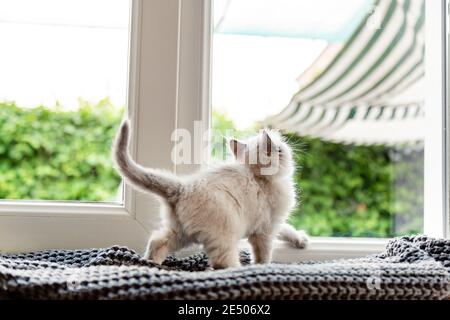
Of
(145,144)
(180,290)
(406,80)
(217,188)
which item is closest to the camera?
(180,290)

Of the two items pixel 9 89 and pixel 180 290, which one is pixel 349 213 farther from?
pixel 9 89

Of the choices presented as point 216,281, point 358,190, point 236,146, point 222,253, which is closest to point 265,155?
point 236,146

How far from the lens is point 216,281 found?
63 cm

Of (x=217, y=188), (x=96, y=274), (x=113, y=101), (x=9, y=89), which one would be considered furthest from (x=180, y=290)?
A: (x=9, y=89)

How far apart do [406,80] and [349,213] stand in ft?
1.13

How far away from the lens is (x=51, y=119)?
1.07 metres

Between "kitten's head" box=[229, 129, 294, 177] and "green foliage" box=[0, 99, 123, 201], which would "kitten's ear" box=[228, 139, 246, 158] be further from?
"green foliage" box=[0, 99, 123, 201]

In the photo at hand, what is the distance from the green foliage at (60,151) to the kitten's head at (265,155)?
314 millimetres

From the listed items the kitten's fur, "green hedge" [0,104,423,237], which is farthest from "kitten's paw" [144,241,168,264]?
"green hedge" [0,104,423,237]

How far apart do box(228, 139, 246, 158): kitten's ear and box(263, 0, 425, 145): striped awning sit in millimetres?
304

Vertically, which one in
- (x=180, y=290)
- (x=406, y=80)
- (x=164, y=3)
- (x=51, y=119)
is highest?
(x=164, y=3)

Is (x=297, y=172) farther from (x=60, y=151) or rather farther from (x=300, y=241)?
(x=60, y=151)

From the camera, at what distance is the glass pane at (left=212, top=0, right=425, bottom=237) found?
43.9 inches

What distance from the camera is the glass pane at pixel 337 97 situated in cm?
112
